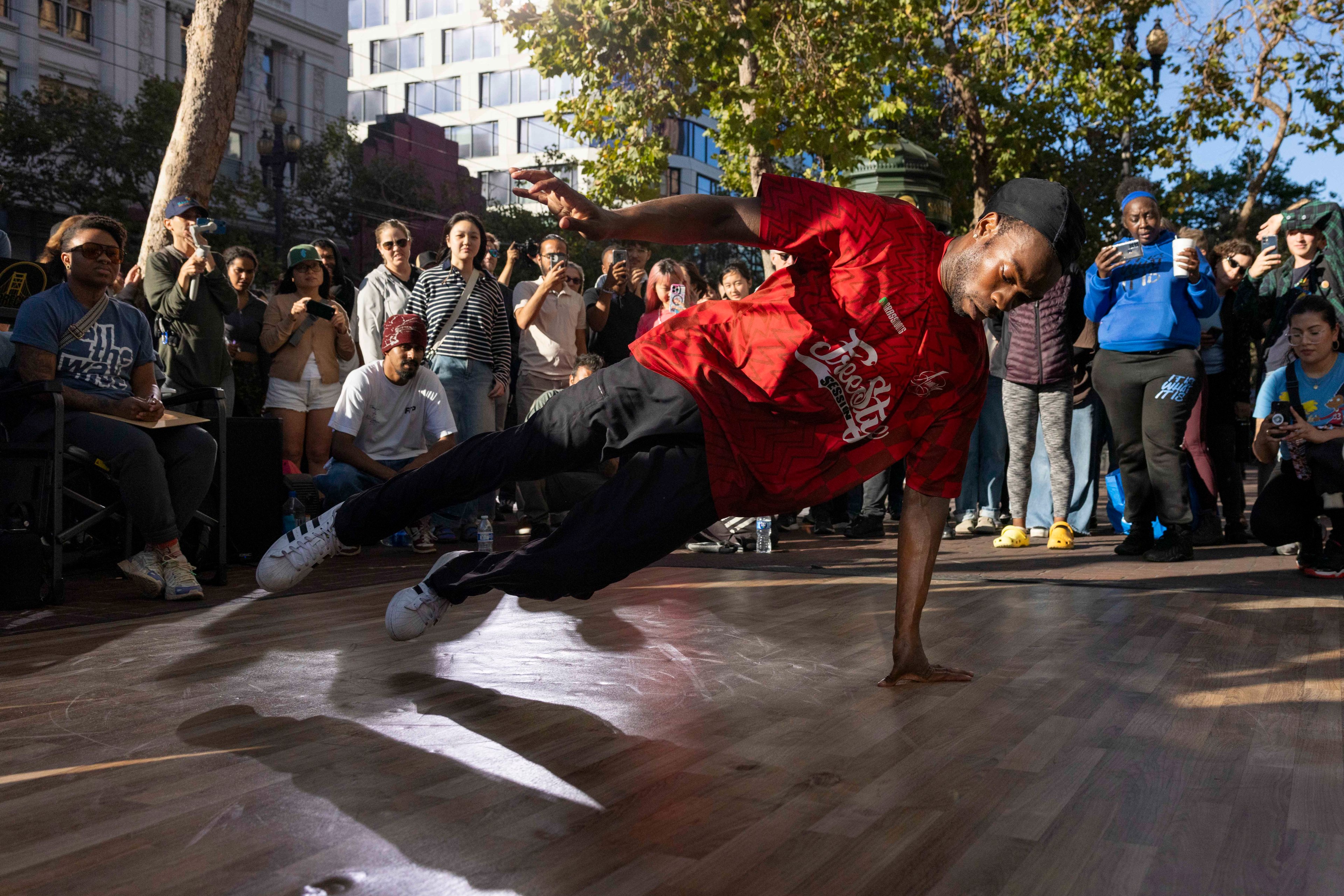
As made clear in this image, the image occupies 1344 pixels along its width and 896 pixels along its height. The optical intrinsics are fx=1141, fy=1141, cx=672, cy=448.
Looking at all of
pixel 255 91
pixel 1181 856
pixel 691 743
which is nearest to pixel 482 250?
pixel 691 743

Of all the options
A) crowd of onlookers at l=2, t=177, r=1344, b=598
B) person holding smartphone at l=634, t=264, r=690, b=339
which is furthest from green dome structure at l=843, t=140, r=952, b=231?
person holding smartphone at l=634, t=264, r=690, b=339

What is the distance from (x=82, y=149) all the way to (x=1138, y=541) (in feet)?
82.1

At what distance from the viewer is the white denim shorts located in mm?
7043

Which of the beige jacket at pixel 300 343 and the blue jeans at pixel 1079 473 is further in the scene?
the blue jeans at pixel 1079 473

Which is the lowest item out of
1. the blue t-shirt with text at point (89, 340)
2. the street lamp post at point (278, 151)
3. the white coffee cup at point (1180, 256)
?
the blue t-shirt with text at point (89, 340)

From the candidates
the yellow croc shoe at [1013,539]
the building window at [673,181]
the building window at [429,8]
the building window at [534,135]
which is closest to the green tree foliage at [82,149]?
the yellow croc shoe at [1013,539]

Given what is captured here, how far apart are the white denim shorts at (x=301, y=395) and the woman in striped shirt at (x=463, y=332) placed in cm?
67

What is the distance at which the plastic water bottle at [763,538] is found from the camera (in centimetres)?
695

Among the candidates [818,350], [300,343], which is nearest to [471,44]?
[300,343]

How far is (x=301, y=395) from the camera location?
7113 mm

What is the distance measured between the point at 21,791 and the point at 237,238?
25083 millimetres

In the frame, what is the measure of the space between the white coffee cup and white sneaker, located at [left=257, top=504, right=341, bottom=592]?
4.89 m

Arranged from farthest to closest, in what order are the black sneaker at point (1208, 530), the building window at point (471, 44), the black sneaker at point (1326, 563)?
the building window at point (471, 44) → the black sneaker at point (1208, 530) → the black sneaker at point (1326, 563)

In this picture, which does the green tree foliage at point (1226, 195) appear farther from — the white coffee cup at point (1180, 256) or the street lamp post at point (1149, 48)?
the white coffee cup at point (1180, 256)
